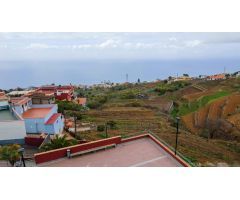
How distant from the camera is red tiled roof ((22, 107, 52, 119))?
32.6 ft

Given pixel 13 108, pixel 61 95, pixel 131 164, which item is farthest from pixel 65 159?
pixel 61 95

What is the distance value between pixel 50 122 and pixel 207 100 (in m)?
13.5

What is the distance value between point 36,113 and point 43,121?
0.89 m

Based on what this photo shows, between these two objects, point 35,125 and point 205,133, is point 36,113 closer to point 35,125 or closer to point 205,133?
point 35,125

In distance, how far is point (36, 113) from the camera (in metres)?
10.4

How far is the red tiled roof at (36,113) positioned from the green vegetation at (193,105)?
925cm

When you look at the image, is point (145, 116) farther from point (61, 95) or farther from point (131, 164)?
point (131, 164)

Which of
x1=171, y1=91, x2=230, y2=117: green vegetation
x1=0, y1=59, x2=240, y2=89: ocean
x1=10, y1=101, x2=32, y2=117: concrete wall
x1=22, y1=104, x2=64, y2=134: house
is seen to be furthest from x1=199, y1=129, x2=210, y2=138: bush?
x1=0, y1=59, x2=240, y2=89: ocean

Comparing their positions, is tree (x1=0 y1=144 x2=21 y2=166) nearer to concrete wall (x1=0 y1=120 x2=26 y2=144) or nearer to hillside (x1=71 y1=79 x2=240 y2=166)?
concrete wall (x1=0 y1=120 x2=26 y2=144)

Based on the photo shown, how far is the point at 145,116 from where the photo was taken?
16375mm

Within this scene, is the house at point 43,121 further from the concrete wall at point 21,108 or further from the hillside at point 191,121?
the hillside at point 191,121

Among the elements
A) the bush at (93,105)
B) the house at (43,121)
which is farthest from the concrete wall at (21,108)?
the bush at (93,105)

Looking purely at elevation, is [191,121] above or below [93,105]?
below

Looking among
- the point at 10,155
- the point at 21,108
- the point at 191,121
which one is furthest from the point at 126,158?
the point at 191,121
